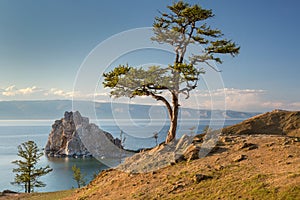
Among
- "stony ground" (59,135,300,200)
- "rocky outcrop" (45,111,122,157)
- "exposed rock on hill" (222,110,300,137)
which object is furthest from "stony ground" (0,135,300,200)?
"rocky outcrop" (45,111,122,157)

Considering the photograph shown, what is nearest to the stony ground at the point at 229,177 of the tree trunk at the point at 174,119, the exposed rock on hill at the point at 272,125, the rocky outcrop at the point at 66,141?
the tree trunk at the point at 174,119

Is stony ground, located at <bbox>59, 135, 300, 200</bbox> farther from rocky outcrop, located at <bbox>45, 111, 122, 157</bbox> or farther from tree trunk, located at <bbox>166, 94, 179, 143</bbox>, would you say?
rocky outcrop, located at <bbox>45, 111, 122, 157</bbox>

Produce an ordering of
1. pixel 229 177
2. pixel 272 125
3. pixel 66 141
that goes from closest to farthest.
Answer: pixel 229 177, pixel 272 125, pixel 66 141

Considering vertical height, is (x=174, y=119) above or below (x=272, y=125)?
above

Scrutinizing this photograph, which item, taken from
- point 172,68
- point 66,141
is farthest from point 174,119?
point 66,141

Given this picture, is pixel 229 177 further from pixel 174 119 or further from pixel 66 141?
pixel 66 141

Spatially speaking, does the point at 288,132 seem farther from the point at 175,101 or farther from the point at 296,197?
the point at 296,197

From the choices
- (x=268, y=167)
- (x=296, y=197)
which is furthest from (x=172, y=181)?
(x=296, y=197)

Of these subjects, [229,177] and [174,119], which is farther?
[174,119]

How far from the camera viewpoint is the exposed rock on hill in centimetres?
2048

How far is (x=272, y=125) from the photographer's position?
21.2 m

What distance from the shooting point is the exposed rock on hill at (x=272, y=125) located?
2048 cm

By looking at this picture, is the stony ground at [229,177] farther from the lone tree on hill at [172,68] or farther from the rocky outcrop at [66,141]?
the rocky outcrop at [66,141]

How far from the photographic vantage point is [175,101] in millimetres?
18906
